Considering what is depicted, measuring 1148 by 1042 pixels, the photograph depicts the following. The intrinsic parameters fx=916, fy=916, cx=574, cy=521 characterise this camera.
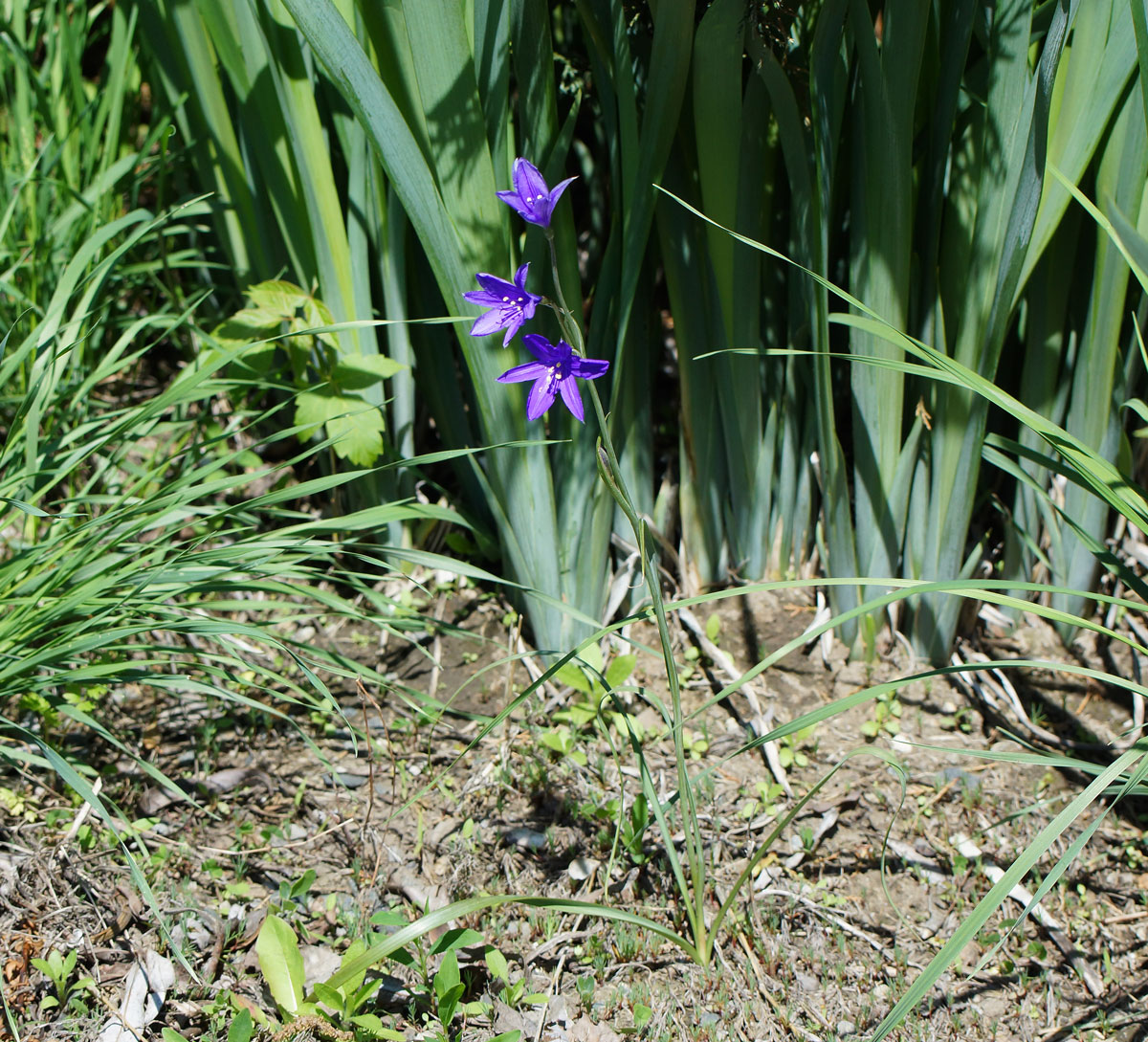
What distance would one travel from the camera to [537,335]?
0.89m

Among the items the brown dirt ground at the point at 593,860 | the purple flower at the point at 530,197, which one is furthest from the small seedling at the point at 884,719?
the purple flower at the point at 530,197

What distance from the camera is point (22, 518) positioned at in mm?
1838

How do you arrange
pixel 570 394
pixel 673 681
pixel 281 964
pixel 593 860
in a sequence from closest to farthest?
pixel 570 394
pixel 673 681
pixel 281 964
pixel 593 860

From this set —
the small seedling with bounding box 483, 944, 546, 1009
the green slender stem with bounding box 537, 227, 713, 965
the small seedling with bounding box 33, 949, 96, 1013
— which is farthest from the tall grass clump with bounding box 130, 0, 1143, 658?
the small seedling with bounding box 33, 949, 96, 1013

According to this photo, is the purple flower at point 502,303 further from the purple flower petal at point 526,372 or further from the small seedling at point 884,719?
the small seedling at point 884,719

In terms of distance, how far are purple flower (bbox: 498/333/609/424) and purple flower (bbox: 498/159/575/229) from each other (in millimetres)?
110

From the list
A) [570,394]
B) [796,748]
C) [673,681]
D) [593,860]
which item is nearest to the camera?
[570,394]

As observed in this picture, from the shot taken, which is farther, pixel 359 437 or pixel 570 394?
pixel 359 437

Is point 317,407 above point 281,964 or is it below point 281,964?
above

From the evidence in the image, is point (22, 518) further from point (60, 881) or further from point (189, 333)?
point (60, 881)

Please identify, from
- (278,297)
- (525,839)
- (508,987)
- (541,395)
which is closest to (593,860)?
(525,839)

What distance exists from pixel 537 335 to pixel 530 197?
0.13 metres

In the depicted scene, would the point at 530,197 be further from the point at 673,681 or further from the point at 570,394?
the point at 673,681

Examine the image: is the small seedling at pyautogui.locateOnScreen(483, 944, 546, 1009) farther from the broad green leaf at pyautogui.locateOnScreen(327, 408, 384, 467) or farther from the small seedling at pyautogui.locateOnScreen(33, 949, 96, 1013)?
the broad green leaf at pyautogui.locateOnScreen(327, 408, 384, 467)
